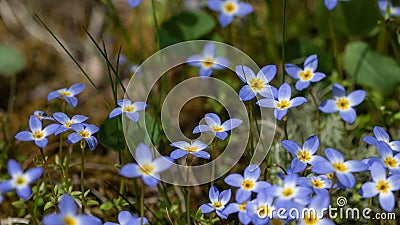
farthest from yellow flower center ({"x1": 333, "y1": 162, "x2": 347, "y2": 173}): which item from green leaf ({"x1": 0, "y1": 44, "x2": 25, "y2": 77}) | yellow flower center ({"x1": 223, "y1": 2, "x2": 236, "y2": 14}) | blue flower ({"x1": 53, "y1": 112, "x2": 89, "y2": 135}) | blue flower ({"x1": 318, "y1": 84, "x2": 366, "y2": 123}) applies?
green leaf ({"x1": 0, "y1": 44, "x2": 25, "y2": 77})

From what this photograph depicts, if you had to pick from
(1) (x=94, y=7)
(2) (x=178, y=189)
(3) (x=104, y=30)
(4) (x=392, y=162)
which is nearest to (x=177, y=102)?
(2) (x=178, y=189)

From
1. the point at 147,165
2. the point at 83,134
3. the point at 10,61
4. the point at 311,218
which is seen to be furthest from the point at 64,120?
the point at 10,61

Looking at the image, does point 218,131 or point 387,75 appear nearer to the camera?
point 218,131

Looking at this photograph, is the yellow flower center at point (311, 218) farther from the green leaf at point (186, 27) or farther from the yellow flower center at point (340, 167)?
the green leaf at point (186, 27)

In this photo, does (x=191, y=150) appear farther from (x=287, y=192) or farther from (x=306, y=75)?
(x=306, y=75)

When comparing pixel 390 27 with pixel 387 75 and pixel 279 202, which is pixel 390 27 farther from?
pixel 279 202
